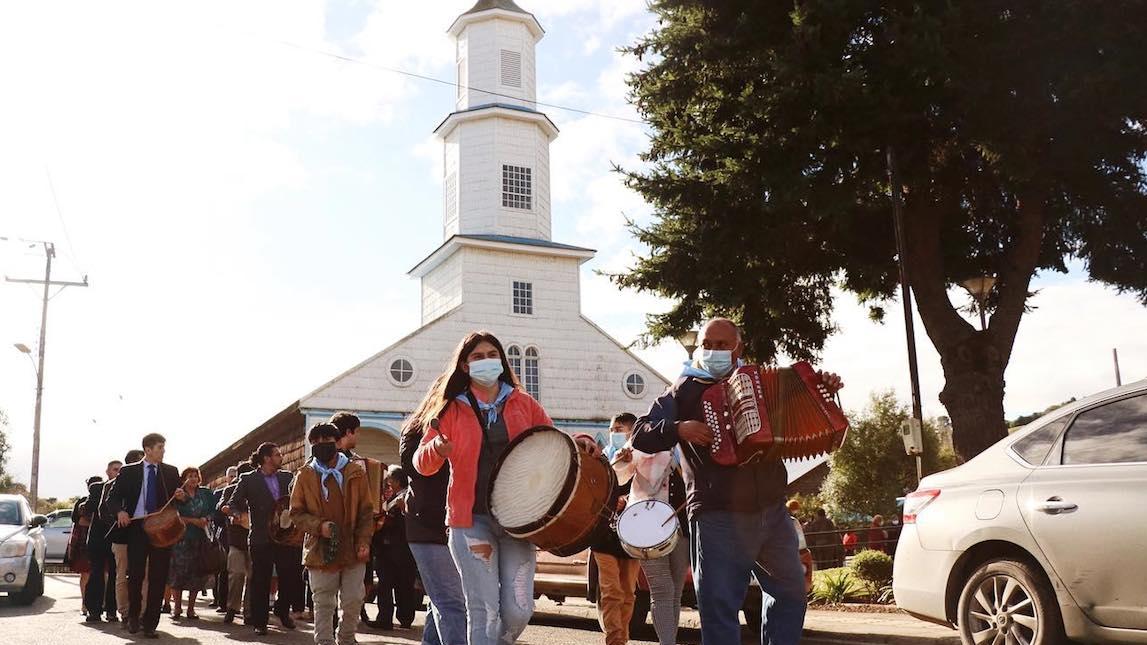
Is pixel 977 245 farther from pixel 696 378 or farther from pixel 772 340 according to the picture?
pixel 696 378

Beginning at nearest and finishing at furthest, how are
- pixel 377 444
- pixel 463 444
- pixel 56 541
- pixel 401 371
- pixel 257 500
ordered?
pixel 463 444, pixel 257 500, pixel 56 541, pixel 401 371, pixel 377 444

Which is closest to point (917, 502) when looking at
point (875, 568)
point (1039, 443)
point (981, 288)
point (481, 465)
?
point (1039, 443)

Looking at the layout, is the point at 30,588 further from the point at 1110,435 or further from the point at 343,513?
the point at 1110,435

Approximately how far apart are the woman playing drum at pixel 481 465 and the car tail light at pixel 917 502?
310 centimetres

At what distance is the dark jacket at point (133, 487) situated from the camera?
12.3 m

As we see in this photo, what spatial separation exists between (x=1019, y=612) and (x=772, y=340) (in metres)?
11.1

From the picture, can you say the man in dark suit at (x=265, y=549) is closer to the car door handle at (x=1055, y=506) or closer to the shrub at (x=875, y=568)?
the shrub at (x=875, y=568)

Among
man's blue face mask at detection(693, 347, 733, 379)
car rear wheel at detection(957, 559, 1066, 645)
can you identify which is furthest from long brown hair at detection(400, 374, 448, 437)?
car rear wheel at detection(957, 559, 1066, 645)

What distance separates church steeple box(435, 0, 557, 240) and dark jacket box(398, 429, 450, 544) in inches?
1237

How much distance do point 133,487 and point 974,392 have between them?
10684mm

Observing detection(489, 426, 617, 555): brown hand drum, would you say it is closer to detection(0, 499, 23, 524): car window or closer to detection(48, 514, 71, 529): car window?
detection(0, 499, 23, 524): car window

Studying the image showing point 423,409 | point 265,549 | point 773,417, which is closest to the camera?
point 773,417

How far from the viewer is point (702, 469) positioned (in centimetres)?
589

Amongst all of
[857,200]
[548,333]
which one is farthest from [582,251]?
[857,200]
